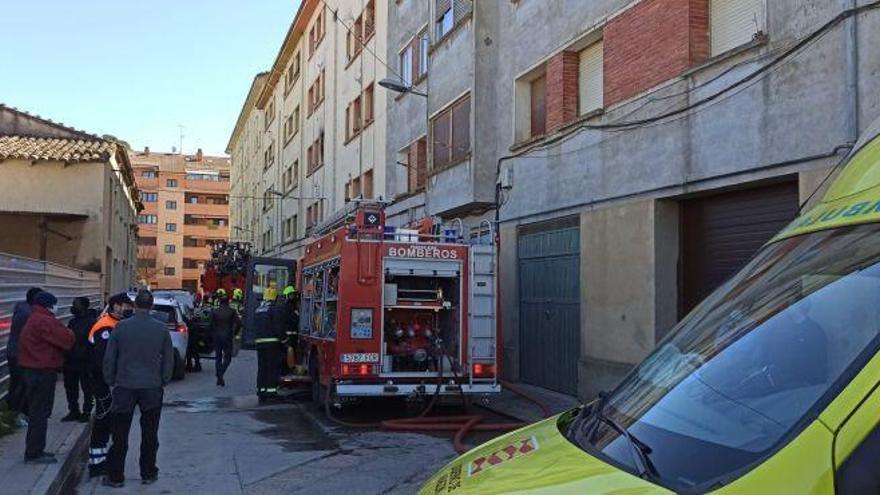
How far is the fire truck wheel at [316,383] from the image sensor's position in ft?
39.0

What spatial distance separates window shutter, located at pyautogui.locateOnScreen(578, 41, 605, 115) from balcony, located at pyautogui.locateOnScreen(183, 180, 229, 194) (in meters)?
98.2

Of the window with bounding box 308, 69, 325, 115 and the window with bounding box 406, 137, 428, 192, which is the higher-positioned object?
the window with bounding box 308, 69, 325, 115

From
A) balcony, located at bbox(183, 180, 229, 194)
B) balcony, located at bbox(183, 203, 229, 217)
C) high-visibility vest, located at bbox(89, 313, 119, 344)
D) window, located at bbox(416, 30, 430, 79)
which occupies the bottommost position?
high-visibility vest, located at bbox(89, 313, 119, 344)

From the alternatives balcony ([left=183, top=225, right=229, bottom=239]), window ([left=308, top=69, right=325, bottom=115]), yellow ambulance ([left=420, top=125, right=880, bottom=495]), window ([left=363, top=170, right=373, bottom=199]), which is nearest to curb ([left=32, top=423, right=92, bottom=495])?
yellow ambulance ([left=420, top=125, right=880, bottom=495])

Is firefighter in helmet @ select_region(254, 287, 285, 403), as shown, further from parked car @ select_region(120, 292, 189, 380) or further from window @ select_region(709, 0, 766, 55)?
window @ select_region(709, 0, 766, 55)

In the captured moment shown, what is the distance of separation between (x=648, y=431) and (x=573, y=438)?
45cm

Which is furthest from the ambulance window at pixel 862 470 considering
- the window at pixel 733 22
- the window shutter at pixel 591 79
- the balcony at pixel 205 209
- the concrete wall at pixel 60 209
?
the balcony at pixel 205 209

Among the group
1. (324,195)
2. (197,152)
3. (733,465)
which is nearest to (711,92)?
(733,465)

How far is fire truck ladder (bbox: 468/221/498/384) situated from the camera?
1110 centimetres

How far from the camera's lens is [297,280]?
15.2 m

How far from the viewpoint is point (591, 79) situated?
13.0 meters

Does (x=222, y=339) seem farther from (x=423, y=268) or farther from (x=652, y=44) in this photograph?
(x=652, y=44)

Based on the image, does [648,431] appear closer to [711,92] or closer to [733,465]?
[733,465]

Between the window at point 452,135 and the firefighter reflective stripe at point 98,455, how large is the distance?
10.3m
